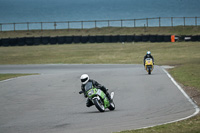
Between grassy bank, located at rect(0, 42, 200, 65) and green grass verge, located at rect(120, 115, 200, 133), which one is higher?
grassy bank, located at rect(0, 42, 200, 65)

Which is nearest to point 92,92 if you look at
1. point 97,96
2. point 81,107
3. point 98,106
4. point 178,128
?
point 97,96

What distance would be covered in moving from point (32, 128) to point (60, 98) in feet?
18.7

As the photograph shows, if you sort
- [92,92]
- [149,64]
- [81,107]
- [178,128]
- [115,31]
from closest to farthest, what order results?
1. [178,128]
2. [92,92]
3. [81,107]
4. [149,64]
5. [115,31]

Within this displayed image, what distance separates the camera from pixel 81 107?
43.3 feet

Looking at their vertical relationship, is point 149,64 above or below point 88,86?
above

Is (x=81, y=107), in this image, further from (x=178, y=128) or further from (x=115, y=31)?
(x=115, y=31)

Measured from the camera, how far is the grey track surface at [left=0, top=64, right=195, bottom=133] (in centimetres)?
996

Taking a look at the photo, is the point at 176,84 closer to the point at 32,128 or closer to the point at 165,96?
the point at 165,96

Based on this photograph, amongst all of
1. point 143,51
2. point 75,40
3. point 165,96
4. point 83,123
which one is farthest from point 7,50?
point 83,123

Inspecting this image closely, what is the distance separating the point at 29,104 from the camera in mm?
14367

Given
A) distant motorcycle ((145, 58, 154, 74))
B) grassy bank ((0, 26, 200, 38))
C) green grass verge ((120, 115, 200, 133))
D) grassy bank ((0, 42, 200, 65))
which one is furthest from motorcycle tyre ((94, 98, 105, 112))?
grassy bank ((0, 26, 200, 38))

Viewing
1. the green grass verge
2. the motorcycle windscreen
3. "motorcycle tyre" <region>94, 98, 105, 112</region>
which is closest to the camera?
the green grass verge

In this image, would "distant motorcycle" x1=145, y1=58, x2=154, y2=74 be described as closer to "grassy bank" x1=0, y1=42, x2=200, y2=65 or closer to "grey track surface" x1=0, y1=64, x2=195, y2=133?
"grey track surface" x1=0, y1=64, x2=195, y2=133

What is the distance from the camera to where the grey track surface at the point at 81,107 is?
996 cm
